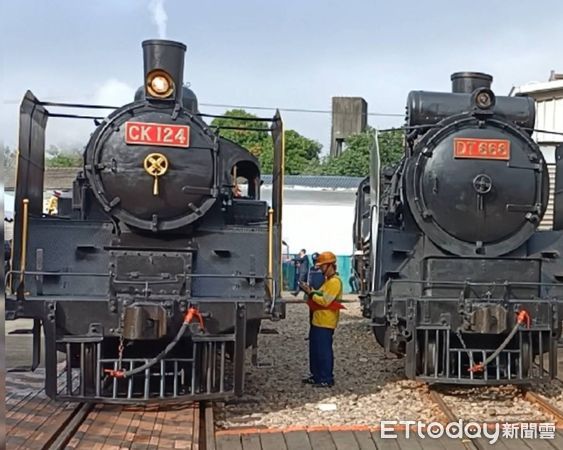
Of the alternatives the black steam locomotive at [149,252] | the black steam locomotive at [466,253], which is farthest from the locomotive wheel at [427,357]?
the black steam locomotive at [149,252]

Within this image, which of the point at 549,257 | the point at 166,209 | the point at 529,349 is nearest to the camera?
the point at 166,209

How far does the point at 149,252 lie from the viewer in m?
5.91

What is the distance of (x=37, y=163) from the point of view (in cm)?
594

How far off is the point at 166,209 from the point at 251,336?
129 cm

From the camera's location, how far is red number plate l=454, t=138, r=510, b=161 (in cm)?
661

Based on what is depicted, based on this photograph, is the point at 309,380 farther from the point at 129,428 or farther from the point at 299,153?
the point at 299,153

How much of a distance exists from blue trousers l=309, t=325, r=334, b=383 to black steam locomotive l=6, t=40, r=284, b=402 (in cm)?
109

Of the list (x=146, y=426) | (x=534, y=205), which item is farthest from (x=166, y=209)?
(x=534, y=205)

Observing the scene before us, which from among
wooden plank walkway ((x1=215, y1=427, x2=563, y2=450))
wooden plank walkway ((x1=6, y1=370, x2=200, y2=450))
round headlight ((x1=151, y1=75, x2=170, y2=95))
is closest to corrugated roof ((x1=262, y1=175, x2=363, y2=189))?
round headlight ((x1=151, y1=75, x2=170, y2=95))

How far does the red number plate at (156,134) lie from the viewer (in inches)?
227

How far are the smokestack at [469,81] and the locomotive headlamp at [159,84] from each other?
354 cm

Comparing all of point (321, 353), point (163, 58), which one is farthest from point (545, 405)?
point (163, 58)

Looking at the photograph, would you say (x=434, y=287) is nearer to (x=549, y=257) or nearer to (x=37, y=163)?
(x=549, y=257)

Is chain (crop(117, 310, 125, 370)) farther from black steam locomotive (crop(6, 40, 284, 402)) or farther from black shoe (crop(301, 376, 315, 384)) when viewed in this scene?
black shoe (crop(301, 376, 315, 384))
